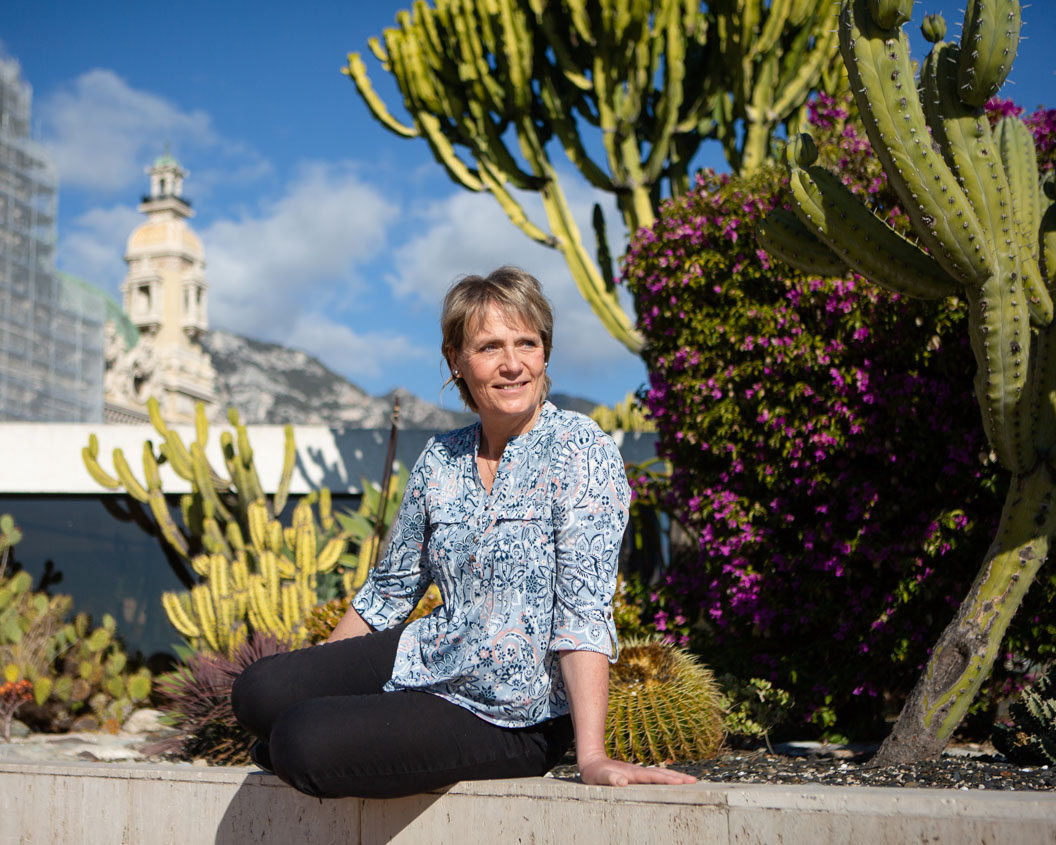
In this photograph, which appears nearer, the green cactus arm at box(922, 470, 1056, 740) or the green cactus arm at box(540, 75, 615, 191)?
the green cactus arm at box(922, 470, 1056, 740)

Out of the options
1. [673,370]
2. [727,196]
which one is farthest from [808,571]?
[727,196]

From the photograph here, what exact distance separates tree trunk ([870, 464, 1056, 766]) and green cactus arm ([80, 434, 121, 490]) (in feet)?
22.4

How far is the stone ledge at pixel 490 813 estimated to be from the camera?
2021mm

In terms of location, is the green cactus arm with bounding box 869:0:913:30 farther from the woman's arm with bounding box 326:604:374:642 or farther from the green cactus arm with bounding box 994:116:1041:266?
the woman's arm with bounding box 326:604:374:642

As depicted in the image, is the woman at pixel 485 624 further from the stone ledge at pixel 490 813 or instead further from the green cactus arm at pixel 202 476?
the green cactus arm at pixel 202 476

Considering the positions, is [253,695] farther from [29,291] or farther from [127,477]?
[29,291]

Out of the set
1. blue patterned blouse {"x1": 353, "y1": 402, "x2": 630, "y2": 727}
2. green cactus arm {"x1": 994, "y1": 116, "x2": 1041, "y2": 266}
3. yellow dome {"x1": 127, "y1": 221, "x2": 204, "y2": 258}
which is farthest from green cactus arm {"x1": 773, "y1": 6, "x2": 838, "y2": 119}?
yellow dome {"x1": 127, "y1": 221, "x2": 204, "y2": 258}

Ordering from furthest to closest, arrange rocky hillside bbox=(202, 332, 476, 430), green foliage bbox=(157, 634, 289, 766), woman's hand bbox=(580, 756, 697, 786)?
1. rocky hillside bbox=(202, 332, 476, 430)
2. green foliage bbox=(157, 634, 289, 766)
3. woman's hand bbox=(580, 756, 697, 786)

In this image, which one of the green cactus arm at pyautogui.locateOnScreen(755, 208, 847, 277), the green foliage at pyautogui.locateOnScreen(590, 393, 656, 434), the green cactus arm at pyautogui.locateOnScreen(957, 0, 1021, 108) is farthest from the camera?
the green foliage at pyautogui.locateOnScreen(590, 393, 656, 434)

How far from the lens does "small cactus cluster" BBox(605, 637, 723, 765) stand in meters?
4.34

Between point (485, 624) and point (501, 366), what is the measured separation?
26.2 inches

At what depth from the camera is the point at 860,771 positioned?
3877 mm

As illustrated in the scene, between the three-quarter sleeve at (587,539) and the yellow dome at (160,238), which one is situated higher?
the yellow dome at (160,238)

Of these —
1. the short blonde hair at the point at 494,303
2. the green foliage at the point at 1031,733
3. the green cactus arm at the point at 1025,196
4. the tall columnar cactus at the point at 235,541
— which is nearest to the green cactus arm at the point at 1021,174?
the green cactus arm at the point at 1025,196
